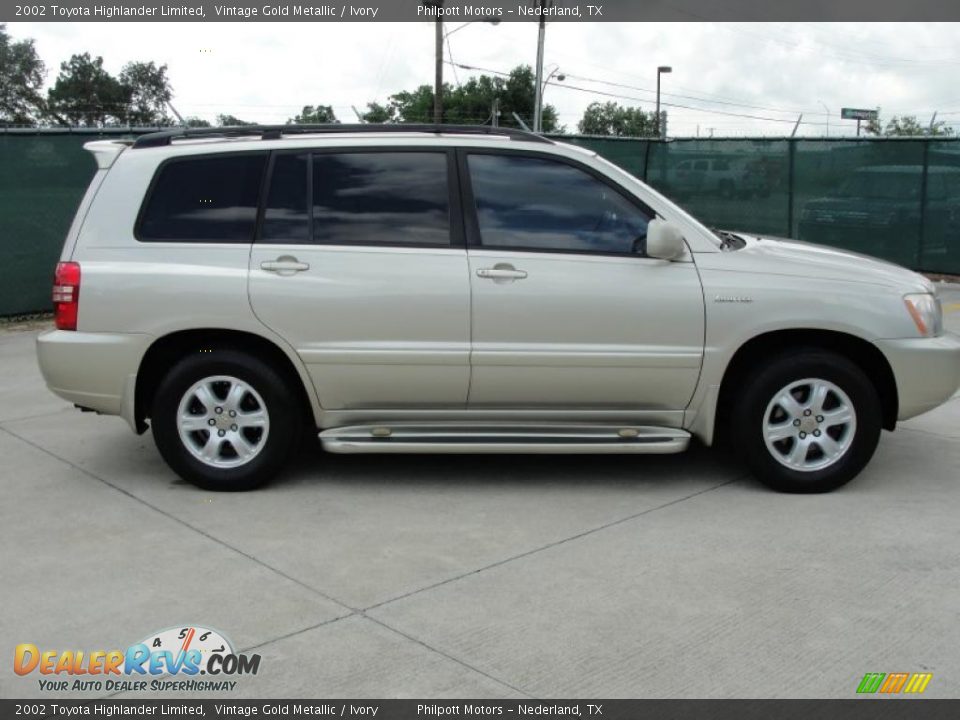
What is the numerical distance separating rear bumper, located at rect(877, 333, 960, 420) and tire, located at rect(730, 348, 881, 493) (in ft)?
0.55

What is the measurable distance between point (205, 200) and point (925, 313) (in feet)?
12.8

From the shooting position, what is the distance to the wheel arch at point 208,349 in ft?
17.7

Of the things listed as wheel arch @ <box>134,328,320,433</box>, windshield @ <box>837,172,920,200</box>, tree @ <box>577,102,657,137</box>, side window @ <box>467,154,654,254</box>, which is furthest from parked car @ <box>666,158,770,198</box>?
tree @ <box>577,102,657,137</box>

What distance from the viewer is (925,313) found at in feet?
17.6

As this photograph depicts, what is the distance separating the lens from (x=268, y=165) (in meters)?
5.45

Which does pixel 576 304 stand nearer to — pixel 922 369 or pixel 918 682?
pixel 922 369

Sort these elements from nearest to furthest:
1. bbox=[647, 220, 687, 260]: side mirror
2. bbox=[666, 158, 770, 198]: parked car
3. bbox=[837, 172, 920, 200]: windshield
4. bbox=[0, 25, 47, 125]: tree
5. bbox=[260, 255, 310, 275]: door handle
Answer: bbox=[647, 220, 687, 260]: side mirror → bbox=[260, 255, 310, 275]: door handle → bbox=[837, 172, 920, 200]: windshield → bbox=[666, 158, 770, 198]: parked car → bbox=[0, 25, 47, 125]: tree

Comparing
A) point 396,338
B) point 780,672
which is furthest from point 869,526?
point 396,338

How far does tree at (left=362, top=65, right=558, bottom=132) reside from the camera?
5972cm

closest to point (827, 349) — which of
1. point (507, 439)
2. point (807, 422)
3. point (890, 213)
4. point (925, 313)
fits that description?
point (807, 422)

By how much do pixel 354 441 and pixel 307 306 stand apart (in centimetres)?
75

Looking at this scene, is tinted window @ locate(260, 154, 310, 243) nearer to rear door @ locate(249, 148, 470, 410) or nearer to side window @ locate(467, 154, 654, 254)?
rear door @ locate(249, 148, 470, 410)

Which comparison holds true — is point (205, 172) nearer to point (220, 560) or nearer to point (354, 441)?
point (354, 441)
